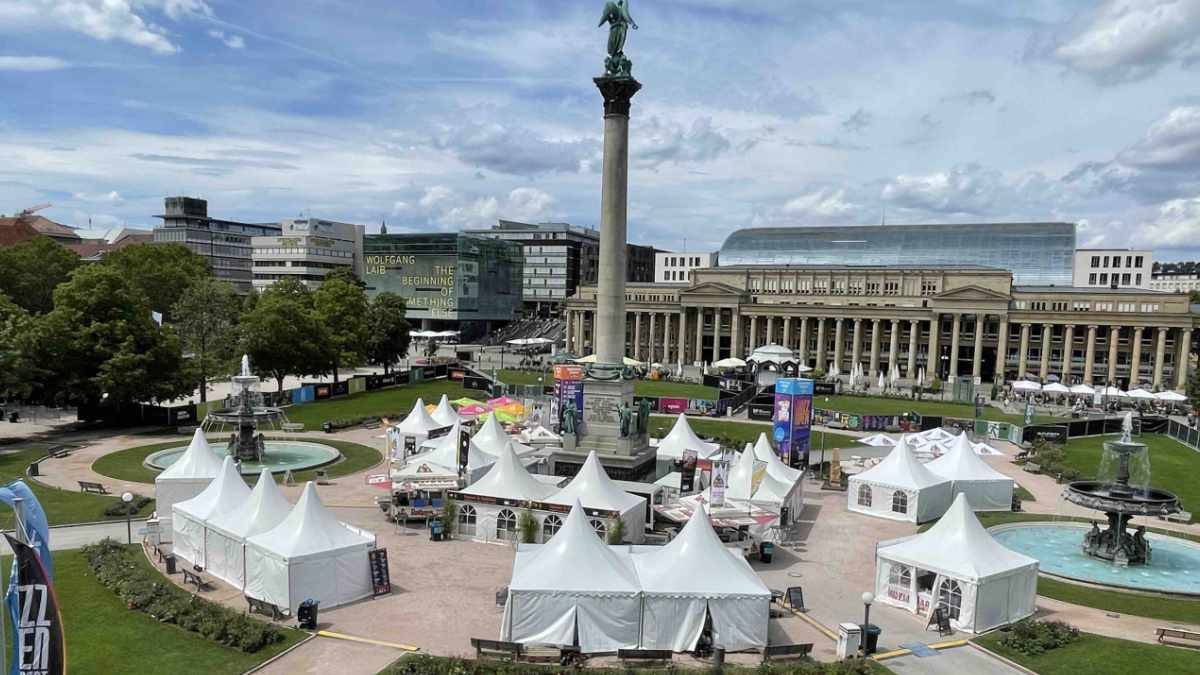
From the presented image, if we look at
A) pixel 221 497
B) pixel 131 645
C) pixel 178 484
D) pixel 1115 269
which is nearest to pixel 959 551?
pixel 131 645

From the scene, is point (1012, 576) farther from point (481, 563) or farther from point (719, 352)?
point (719, 352)

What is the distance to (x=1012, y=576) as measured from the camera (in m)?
21.3

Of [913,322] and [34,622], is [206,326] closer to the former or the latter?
[34,622]

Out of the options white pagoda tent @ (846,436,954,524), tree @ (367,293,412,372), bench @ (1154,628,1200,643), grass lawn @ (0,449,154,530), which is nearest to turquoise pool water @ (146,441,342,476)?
grass lawn @ (0,449,154,530)

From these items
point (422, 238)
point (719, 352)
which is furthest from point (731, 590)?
point (422, 238)

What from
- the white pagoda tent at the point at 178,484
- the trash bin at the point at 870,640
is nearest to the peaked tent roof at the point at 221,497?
the white pagoda tent at the point at 178,484

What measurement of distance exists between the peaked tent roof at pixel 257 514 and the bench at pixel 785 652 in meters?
14.9

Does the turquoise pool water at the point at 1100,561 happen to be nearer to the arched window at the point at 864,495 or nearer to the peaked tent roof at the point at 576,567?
the arched window at the point at 864,495

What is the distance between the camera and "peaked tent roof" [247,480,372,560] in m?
21.1

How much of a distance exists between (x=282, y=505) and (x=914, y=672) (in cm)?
1848

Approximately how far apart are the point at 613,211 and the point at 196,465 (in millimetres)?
20800

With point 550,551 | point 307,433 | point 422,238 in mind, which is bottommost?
point 307,433

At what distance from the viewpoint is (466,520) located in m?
28.3

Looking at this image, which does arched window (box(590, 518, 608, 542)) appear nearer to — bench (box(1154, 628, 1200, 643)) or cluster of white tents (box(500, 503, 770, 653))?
cluster of white tents (box(500, 503, 770, 653))
